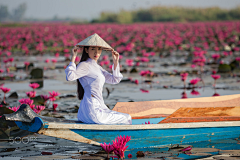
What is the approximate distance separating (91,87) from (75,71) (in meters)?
0.27

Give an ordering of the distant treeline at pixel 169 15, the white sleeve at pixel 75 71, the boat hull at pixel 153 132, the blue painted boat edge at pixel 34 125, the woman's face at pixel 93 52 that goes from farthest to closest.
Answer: the distant treeline at pixel 169 15
the woman's face at pixel 93 52
the white sleeve at pixel 75 71
the boat hull at pixel 153 132
the blue painted boat edge at pixel 34 125

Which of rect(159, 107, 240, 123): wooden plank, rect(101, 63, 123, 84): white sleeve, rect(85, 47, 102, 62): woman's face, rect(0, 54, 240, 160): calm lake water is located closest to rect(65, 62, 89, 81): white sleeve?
rect(85, 47, 102, 62): woman's face

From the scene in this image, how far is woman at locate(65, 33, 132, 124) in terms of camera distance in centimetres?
422

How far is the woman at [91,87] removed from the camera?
422cm

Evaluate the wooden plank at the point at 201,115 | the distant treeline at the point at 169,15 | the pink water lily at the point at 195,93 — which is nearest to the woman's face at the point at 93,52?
the wooden plank at the point at 201,115

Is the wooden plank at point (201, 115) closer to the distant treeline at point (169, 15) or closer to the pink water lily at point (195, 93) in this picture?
the pink water lily at point (195, 93)

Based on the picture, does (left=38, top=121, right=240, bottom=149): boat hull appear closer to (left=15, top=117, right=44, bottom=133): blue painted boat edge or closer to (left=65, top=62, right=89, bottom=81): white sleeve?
(left=15, top=117, right=44, bottom=133): blue painted boat edge

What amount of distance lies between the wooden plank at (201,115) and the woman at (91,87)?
2.08ft

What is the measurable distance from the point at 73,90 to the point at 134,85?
1460 millimetres

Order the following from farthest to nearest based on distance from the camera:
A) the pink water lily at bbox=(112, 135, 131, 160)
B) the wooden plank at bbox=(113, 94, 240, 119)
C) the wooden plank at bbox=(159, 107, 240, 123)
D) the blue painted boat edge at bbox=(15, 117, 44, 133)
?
1. the wooden plank at bbox=(113, 94, 240, 119)
2. the wooden plank at bbox=(159, 107, 240, 123)
3. the blue painted boat edge at bbox=(15, 117, 44, 133)
4. the pink water lily at bbox=(112, 135, 131, 160)

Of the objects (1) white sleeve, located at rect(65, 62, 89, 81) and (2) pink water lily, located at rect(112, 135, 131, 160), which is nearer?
(2) pink water lily, located at rect(112, 135, 131, 160)

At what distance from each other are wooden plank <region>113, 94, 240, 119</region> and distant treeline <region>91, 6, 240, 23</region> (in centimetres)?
4139

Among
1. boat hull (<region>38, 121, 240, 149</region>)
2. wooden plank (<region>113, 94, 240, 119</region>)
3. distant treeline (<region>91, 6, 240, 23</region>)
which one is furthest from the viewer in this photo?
distant treeline (<region>91, 6, 240, 23</region>)

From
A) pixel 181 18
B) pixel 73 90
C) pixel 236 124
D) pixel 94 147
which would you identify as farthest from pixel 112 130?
pixel 181 18
